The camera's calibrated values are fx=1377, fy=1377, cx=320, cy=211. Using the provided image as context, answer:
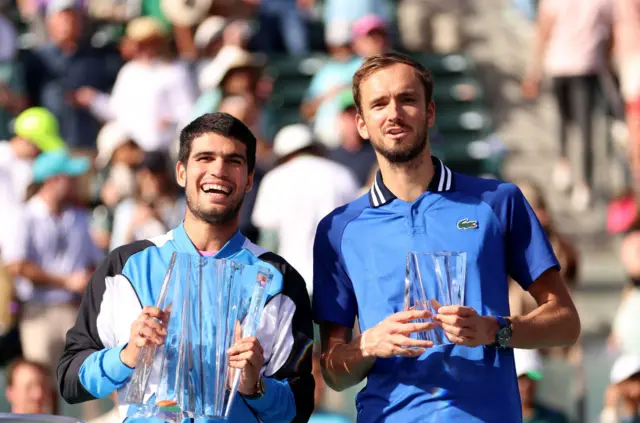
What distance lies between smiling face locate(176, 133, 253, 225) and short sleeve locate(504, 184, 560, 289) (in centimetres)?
84

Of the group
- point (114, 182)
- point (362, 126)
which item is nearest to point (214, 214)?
point (362, 126)

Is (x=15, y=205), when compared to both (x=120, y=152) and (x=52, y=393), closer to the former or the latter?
(x=120, y=152)

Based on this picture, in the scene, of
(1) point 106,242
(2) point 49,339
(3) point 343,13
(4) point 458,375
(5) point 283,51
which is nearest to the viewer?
(4) point 458,375

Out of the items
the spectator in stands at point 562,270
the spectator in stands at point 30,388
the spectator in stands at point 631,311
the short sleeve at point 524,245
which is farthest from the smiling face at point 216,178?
the spectator in stands at point 631,311

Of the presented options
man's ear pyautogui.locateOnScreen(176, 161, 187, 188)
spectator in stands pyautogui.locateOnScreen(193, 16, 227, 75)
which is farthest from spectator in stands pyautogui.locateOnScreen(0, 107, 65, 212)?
man's ear pyautogui.locateOnScreen(176, 161, 187, 188)

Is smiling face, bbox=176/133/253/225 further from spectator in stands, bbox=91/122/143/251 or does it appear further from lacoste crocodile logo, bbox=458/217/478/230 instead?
spectator in stands, bbox=91/122/143/251

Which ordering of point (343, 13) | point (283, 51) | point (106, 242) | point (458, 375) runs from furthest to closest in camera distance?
point (283, 51) < point (343, 13) < point (106, 242) < point (458, 375)

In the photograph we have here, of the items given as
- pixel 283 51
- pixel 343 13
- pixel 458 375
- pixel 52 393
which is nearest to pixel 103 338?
pixel 458 375

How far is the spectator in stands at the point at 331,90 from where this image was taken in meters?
9.81

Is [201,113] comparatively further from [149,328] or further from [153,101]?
[149,328]

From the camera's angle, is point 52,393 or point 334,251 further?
point 52,393

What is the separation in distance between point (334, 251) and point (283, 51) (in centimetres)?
845

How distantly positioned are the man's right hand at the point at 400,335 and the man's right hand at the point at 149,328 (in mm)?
613

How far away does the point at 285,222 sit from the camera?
812 centimetres
